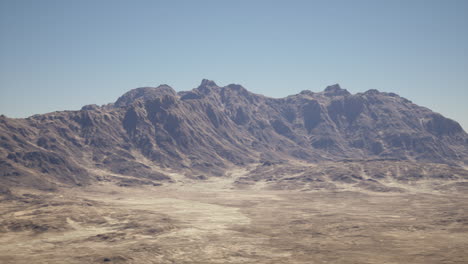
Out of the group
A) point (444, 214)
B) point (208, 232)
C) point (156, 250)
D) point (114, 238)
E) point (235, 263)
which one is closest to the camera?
point (235, 263)

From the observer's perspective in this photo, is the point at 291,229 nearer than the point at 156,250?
No

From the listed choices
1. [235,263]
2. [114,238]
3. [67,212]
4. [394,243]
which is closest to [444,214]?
[394,243]

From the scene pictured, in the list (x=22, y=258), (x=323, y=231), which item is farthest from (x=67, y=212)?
(x=323, y=231)

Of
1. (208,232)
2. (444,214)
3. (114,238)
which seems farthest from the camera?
(444,214)

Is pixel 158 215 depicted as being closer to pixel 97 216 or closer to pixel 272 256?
pixel 97 216

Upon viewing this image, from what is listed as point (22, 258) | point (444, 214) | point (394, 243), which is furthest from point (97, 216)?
point (444, 214)

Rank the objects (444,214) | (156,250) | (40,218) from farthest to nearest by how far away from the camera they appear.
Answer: (444,214)
(40,218)
(156,250)

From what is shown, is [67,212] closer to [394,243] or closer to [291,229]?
[291,229]

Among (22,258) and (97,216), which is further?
(97,216)
